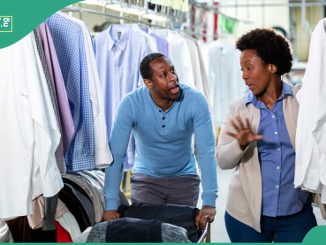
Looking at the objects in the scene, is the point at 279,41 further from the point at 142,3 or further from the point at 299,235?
the point at 142,3

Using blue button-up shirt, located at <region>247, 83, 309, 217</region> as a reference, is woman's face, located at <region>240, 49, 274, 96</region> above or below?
above

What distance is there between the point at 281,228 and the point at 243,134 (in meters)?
0.47

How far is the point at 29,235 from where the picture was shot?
2553mm

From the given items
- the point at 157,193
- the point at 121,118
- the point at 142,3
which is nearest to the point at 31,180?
the point at 121,118

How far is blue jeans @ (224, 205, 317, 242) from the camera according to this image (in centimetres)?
226

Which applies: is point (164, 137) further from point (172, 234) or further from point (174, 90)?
point (172, 234)

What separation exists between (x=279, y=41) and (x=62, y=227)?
125 cm

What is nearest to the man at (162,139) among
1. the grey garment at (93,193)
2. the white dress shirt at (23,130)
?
the grey garment at (93,193)

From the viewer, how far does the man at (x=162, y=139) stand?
101 inches

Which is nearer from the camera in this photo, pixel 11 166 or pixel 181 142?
pixel 11 166

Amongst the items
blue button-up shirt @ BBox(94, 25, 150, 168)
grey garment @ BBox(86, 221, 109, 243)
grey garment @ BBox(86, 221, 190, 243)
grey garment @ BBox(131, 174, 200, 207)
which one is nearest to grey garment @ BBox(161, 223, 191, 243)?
grey garment @ BBox(86, 221, 190, 243)

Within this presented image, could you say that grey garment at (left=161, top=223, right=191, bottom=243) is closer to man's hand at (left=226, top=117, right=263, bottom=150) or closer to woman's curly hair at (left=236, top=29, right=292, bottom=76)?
man's hand at (left=226, top=117, right=263, bottom=150)

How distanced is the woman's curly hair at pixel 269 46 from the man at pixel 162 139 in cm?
47

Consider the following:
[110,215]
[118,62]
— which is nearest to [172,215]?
[110,215]
